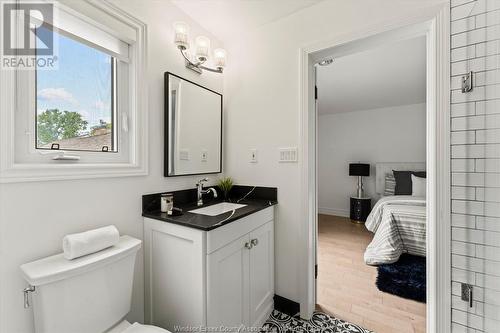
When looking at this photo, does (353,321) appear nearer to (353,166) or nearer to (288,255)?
(288,255)

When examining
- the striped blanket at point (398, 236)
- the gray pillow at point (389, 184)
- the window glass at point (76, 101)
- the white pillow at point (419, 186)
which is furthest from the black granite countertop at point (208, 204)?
the gray pillow at point (389, 184)

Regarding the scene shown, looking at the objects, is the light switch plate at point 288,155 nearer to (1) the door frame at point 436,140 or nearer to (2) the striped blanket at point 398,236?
(1) the door frame at point 436,140

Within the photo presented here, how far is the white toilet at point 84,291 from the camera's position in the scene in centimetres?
85

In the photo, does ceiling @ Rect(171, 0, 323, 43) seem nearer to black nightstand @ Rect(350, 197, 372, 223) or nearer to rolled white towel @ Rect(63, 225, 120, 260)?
rolled white towel @ Rect(63, 225, 120, 260)

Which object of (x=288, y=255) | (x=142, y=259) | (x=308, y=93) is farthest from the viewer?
(x=288, y=255)

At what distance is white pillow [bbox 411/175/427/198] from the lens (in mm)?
3453

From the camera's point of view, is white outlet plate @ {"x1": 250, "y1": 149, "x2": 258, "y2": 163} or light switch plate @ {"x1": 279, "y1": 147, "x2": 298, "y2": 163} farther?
white outlet plate @ {"x1": 250, "y1": 149, "x2": 258, "y2": 163}

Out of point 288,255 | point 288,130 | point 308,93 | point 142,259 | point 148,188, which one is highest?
point 308,93

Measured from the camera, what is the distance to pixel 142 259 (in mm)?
1345

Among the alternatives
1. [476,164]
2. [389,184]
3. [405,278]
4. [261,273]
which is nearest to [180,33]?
[261,273]

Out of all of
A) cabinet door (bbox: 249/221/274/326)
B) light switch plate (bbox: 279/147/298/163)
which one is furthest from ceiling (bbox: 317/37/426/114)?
cabinet door (bbox: 249/221/274/326)

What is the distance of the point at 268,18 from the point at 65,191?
1.81 metres

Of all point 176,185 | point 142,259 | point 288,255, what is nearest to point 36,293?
point 142,259

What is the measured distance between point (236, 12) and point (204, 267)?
70.5 inches
